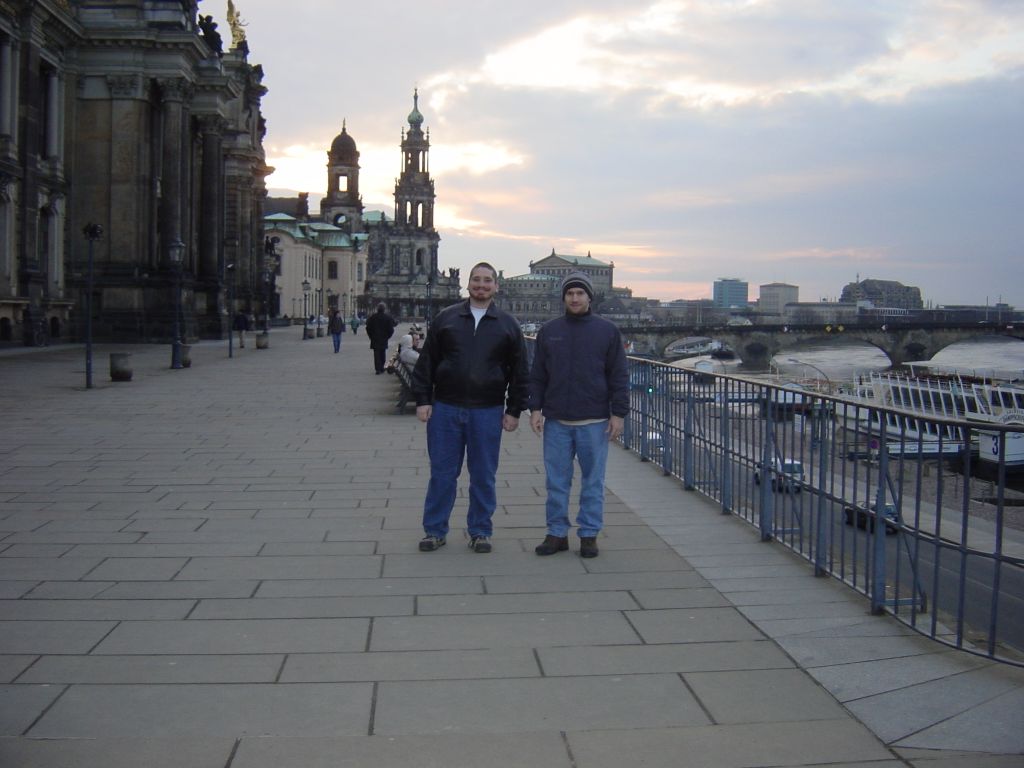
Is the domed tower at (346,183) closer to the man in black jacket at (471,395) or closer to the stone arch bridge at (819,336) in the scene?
the stone arch bridge at (819,336)

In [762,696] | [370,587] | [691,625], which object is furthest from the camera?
[370,587]

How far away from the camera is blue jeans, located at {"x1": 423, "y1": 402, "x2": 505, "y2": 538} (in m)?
7.40

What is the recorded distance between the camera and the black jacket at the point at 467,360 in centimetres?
733

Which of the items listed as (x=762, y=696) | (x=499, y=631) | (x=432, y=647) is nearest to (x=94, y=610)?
(x=432, y=647)

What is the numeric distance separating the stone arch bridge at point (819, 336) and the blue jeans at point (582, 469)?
96.3 meters

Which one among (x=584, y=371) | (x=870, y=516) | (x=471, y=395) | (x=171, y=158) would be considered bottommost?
(x=870, y=516)

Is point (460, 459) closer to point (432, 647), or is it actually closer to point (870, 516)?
point (432, 647)

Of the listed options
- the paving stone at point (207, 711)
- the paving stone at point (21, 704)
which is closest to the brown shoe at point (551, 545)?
the paving stone at point (207, 711)

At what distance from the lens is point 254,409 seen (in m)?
17.5

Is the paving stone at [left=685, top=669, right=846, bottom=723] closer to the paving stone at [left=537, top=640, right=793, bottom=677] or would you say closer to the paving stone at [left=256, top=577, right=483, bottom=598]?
the paving stone at [left=537, top=640, right=793, bottom=677]

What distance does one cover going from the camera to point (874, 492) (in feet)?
20.1

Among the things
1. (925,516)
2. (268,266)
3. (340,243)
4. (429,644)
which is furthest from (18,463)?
(340,243)

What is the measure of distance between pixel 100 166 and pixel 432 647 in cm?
3752

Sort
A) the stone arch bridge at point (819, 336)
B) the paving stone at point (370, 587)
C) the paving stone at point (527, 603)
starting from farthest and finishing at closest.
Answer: the stone arch bridge at point (819, 336), the paving stone at point (370, 587), the paving stone at point (527, 603)
